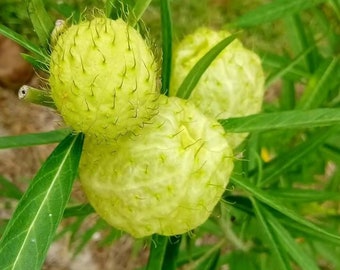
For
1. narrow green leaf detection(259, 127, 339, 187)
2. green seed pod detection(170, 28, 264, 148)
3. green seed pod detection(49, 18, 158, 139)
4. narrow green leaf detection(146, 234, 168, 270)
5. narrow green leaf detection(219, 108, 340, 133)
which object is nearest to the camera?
green seed pod detection(49, 18, 158, 139)

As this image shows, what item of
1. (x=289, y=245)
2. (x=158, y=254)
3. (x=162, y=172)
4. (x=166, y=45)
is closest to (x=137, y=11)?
(x=166, y=45)

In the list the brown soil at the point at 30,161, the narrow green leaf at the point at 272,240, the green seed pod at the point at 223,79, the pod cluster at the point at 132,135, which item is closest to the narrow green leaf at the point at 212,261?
the narrow green leaf at the point at 272,240

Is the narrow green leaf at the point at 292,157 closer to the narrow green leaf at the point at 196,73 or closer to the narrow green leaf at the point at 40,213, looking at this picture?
the narrow green leaf at the point at 196,73

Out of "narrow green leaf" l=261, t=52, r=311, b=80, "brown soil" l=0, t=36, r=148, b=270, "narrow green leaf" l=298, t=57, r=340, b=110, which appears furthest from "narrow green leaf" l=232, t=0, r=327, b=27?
"brown soil" l=0, t=36, r=148, b=270

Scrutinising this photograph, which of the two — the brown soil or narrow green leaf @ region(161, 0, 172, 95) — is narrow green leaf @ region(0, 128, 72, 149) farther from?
the brown soil

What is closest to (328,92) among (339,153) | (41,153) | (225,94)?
(339,153)

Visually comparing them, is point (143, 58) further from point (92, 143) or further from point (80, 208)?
point (80, 208)

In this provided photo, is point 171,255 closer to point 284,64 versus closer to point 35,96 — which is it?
point 35,96
